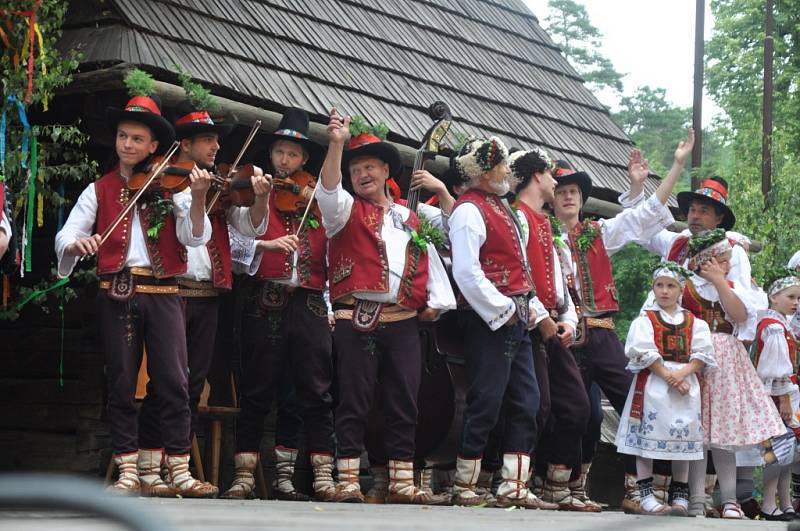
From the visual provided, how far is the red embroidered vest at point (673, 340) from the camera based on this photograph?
7.32m

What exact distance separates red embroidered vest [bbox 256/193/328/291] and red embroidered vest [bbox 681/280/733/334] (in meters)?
2.55

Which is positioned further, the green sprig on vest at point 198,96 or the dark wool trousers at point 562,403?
the dark wool trousers at point 562,403

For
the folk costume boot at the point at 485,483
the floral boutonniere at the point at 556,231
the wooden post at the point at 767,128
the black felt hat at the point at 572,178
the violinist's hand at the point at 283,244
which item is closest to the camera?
the violinist's hand at the point at 283,244

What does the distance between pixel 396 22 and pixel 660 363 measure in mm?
4595

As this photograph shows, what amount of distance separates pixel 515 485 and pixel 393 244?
135 centimetres

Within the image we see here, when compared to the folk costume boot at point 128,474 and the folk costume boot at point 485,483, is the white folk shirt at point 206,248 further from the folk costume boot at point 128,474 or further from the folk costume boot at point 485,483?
the folk costume boot at point 485,483

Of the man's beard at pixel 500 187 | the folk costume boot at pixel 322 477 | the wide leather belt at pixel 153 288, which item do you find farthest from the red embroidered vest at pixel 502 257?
the wide leather belt at pixel 153 288

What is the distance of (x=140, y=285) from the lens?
19.0ft

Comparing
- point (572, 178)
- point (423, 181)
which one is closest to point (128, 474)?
point (423, 181)

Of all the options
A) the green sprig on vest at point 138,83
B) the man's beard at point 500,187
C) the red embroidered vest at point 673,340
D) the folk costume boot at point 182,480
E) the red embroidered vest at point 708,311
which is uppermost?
the green sprig on vest at point 138,83

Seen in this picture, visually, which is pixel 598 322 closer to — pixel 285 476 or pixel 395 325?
pixel 395 325

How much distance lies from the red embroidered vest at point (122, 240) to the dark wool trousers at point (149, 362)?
14 cm

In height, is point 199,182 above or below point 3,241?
above

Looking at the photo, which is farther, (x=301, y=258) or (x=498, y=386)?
(x=301, y=258)
